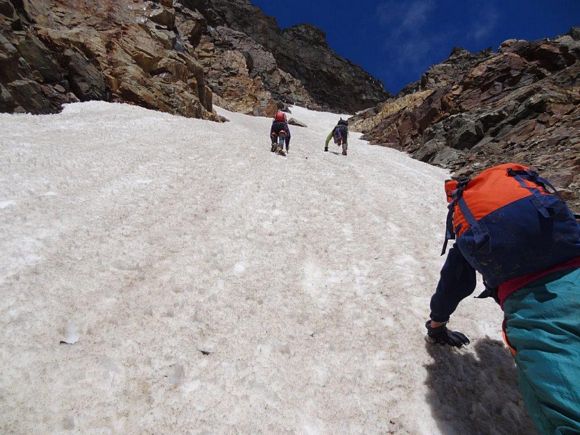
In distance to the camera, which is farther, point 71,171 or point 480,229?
point 71,171

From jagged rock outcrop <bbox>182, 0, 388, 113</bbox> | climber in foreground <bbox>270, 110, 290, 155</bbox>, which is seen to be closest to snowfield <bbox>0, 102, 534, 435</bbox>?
climber in foreground <bbox>270, 110, 290, 155</bbox>

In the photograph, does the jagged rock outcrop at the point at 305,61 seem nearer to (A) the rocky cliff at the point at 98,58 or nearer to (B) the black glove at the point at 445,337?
(A) the rocky cliff at the point at 98,58

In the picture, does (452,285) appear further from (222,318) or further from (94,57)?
(94,57)

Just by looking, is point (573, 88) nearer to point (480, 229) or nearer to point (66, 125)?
point (480, 229)

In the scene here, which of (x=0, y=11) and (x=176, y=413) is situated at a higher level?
(x=0, y=11)

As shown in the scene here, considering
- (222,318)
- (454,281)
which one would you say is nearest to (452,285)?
(454,281)

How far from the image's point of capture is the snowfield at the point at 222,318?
299 centimetres

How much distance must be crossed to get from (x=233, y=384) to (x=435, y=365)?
2119mm

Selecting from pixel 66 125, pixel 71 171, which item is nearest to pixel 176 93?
pixel 66 125

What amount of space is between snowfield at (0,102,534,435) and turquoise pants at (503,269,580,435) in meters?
1.23

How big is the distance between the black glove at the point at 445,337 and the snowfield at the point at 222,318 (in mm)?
141

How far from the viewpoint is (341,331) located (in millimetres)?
4109

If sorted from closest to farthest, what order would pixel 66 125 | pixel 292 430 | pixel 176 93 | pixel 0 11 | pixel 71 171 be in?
pixel 292 430, pixel 71 171, pixel 66 125, pixel 0 11, pixel 176 93

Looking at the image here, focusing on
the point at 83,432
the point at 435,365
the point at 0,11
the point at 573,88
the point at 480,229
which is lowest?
the point at 83,432
